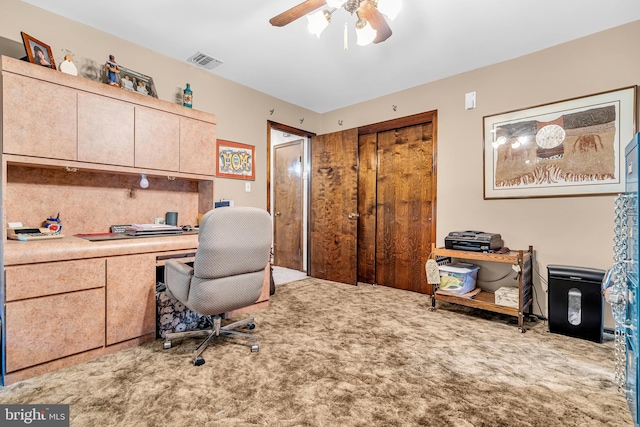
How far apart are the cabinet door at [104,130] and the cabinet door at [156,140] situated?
2.7 inches

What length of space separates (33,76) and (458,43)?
3.40 meters

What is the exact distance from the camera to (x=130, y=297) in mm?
2055

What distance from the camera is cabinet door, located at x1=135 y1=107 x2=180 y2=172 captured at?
8.05ft

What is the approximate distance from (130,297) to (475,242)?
A: 2995 millimetres

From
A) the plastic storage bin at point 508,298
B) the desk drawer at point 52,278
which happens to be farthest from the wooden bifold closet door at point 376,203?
the desk drawer at point 52,278

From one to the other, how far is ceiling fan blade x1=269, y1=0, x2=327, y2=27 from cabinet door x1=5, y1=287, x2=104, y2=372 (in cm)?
218

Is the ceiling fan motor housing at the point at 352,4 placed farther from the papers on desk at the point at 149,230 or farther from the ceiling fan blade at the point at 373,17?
the papers on desk at the point at 149,230

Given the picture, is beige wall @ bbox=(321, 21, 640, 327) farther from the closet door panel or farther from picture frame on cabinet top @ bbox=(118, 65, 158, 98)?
picture frame on cabinet top @ bbox=(118, 65, 158, 98)

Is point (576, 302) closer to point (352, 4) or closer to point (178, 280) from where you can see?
point (352, 4)

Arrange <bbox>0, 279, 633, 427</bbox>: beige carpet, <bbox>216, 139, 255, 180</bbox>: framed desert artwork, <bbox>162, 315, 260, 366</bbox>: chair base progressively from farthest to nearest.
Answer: <bbox>216, 139, 255, 180</bbox>: framed desert artwork < <bbox>162, 315, 260, 366</bbox>: chair base < <bbox>0, 279, 633, 427</bbox>: beige carpet

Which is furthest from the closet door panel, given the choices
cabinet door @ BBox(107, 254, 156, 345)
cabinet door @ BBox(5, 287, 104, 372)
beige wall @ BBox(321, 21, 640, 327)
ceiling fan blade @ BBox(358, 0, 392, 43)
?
cabinet door @ BBox(5, 287, 104, 372)

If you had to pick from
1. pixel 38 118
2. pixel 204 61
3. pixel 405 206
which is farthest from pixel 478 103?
pixel 38 118

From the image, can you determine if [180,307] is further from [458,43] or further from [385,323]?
[458,43]

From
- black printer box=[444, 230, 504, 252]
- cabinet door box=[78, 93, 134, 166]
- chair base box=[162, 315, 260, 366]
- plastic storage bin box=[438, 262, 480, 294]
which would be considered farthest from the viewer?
plastic storage bin box=[438, 262, 480, 294]
